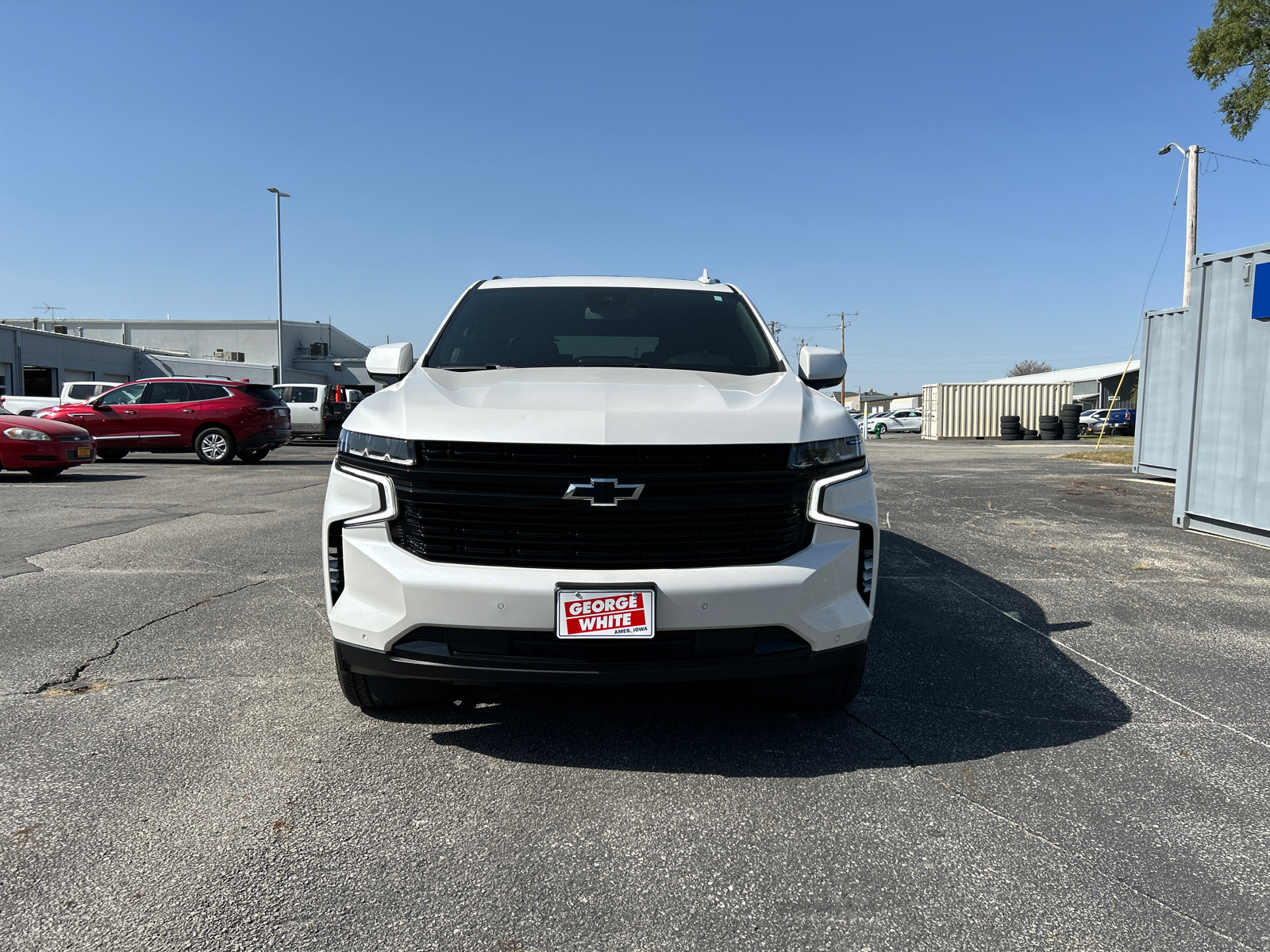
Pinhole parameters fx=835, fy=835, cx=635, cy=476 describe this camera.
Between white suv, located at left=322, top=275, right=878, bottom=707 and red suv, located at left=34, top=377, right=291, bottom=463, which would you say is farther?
red suv, located at left=34, top=377, right=291, bottom=463

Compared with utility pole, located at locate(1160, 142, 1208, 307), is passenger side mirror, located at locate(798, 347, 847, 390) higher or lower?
lower

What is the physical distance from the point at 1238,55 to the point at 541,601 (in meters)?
21.2

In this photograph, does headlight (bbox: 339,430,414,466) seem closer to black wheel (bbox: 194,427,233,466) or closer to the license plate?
the license plate

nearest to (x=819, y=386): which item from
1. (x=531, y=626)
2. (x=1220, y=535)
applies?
(x=531, y=626)

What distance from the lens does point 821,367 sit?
12.5ft

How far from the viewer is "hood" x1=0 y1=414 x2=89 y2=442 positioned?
465 inches

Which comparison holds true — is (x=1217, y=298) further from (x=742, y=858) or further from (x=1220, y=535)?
(x=742, y=858)

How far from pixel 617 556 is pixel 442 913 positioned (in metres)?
1.11

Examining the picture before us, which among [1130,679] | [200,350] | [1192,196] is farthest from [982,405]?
[200,350]

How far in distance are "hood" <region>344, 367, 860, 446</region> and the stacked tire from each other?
1546 inches

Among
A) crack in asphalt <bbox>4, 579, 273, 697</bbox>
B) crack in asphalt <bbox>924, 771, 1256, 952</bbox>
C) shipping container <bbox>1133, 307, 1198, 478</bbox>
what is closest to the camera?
crack in asphalt <bbox>924, 771, 1256, 952</bbox>

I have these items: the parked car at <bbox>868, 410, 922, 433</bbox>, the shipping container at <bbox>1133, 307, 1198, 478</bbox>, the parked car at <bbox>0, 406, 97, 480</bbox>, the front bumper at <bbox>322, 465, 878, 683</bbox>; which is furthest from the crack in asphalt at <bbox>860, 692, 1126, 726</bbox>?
the parked car at <bbox>868, 410, 922, 433</bbox>

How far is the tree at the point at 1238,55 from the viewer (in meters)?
16.8

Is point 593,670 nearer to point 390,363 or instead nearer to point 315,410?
point 390,363
